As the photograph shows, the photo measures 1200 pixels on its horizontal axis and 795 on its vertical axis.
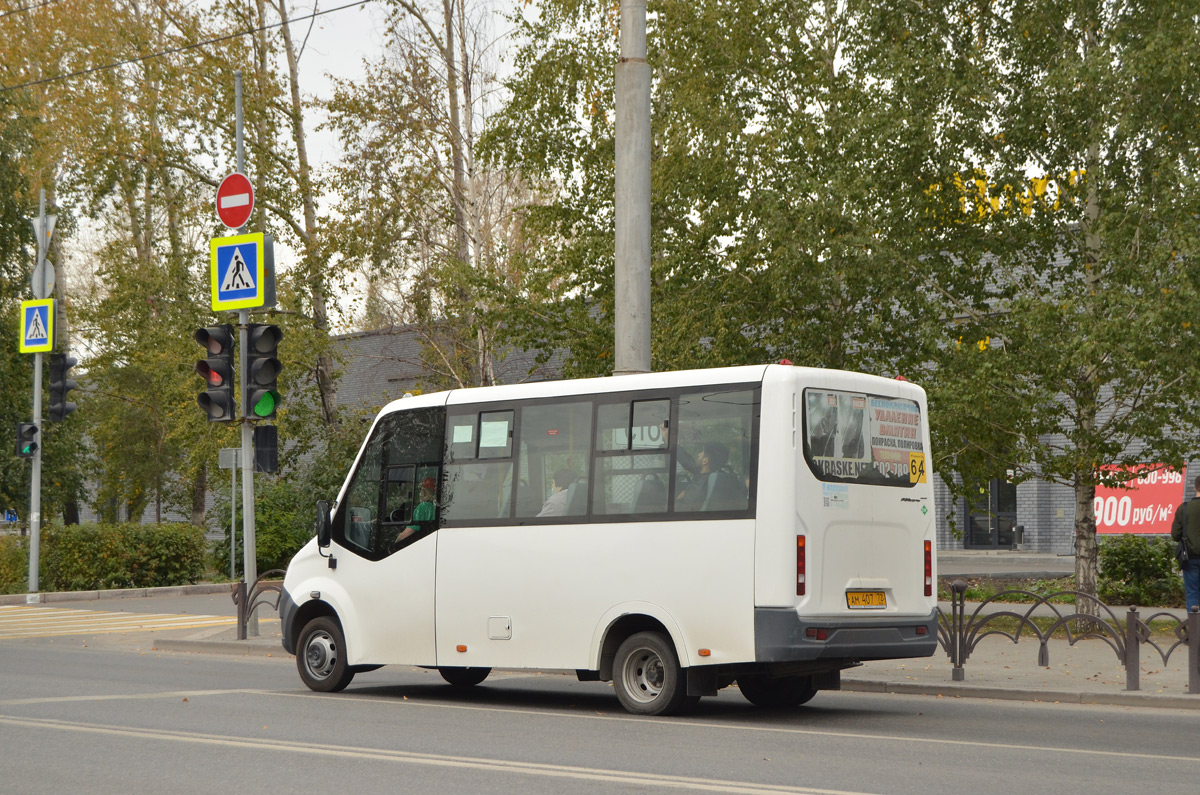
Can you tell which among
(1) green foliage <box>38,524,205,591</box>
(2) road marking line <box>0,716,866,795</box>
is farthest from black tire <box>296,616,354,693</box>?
(1) green foliage <box>38,524,205,591</box>

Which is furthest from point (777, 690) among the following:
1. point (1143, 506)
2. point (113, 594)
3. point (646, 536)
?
point (1143, 506)

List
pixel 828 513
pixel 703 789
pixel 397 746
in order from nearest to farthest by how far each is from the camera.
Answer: pixel 703 789 → pixel 397 746 → pixel 828 513

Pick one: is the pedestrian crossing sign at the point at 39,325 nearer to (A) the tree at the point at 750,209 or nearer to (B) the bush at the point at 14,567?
(B) the bush at the point at 14,567

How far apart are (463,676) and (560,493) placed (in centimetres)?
282

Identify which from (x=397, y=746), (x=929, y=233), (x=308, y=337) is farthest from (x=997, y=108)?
(x=308, y=337)

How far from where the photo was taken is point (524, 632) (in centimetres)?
1166

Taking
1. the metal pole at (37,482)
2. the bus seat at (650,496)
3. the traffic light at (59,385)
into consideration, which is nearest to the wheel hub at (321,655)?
the bus seat at (650,496)

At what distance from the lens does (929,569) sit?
1148 centimetres

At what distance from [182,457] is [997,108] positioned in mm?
32293

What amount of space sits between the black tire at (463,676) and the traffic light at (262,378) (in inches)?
199

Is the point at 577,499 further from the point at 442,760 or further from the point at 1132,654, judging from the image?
the point at 1132,654

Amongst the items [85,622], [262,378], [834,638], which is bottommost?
[85,622]

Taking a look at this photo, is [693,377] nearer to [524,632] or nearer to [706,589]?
[706,589]

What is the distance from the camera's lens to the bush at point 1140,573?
22.7m
